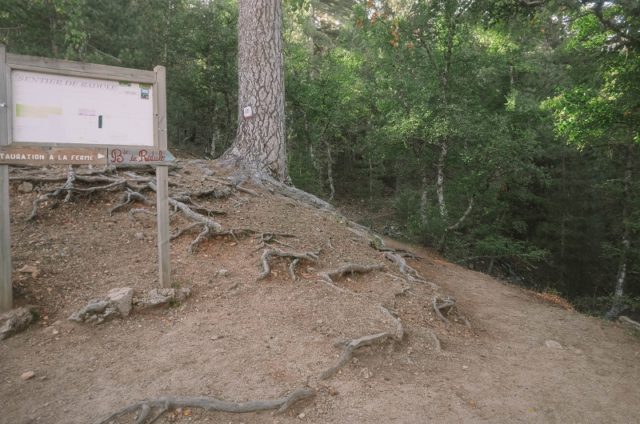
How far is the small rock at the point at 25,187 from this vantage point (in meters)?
5.50

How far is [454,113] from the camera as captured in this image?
10617 millimetres

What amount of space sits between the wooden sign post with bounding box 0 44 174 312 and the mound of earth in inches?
26.8

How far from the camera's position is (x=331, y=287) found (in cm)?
449

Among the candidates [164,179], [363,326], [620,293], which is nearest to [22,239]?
[164,179]

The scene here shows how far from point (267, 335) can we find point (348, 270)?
1.84 m

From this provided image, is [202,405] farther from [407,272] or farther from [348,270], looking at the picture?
[407,272]

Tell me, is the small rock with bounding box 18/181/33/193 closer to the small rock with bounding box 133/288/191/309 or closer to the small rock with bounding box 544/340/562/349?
the small rock with bounding box 133/288/191/309

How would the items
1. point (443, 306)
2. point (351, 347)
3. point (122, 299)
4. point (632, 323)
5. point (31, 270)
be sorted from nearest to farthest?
1. point (351, 347)
2. point (122, 299)
3. point (31, 270)
4. point (443, 306)
5. point (632, 323)

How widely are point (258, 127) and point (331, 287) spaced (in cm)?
384

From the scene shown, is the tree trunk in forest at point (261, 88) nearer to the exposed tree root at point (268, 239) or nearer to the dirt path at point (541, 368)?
the exposed tree root at point (268, 239)

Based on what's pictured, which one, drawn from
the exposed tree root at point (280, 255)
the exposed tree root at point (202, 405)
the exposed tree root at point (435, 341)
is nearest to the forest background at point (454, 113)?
the exposed tree root at point (280, 255)

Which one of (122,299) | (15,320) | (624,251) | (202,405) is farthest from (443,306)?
(624,251)

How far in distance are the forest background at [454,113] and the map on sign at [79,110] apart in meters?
6.14

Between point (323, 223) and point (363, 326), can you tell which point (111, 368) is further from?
point (323, 223)
